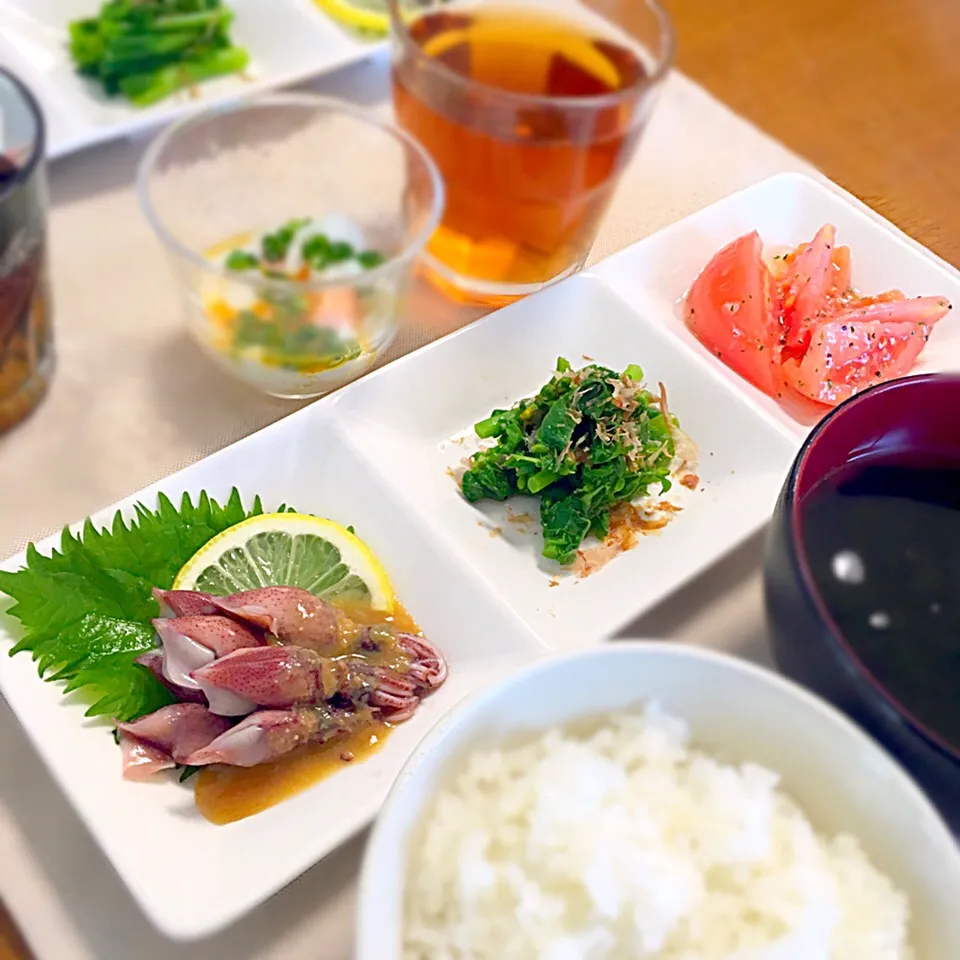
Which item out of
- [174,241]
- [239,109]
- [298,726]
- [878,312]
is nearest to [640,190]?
[878,312]

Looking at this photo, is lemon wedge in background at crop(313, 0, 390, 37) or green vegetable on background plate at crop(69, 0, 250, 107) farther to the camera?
lemon wedge in background at crop(313, 0, 390, 37)

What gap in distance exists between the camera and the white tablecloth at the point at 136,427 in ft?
2.22

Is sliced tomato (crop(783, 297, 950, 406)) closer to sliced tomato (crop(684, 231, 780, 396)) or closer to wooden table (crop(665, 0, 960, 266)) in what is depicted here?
sliced tomato (crop(684, 231, 780, 396))

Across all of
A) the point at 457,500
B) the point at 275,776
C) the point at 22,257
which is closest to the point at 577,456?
the point at 457,500

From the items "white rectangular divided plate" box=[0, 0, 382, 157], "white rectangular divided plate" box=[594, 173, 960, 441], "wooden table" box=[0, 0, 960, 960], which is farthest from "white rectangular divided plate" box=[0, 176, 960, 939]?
"white rectangular divided plate" box=[0, 0, 382, 157]

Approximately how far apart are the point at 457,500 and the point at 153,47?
0.72 metres

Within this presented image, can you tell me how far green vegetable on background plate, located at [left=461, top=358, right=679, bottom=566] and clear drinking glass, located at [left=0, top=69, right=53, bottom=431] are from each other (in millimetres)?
443

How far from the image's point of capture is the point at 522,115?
916 mm

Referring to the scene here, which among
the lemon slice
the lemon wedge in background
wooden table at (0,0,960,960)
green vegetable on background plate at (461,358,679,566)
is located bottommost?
the lemon slice

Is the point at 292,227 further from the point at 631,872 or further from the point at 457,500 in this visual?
the point at 631,872

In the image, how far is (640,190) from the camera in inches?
49.8

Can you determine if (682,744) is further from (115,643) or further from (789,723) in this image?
(115,643)

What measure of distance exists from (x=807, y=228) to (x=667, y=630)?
0.62 m

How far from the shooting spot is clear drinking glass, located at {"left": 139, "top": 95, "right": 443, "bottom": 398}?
0.89 m
